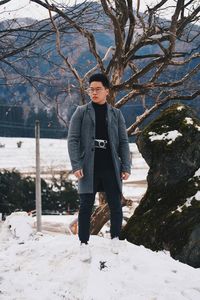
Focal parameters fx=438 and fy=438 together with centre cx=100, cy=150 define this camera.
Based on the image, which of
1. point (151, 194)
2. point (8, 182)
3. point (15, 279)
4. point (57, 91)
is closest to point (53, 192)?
point (8, 182)

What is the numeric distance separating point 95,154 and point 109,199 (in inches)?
20.7

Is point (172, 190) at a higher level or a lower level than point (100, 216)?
higher

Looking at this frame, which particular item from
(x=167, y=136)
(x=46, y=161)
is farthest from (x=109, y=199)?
(x=46, y=161)

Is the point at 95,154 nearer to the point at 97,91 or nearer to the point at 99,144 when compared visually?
the point at 99,144

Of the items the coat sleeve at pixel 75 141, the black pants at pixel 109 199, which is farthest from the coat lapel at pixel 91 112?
the black pants at pixel 109 199

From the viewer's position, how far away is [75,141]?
183 inches

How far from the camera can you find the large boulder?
18.0 feet

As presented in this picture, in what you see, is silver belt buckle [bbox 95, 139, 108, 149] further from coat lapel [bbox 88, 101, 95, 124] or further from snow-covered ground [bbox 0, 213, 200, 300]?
snow-covered ground [bbox 0, 213, 200, 300]

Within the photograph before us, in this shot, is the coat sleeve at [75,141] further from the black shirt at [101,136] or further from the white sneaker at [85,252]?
the white sneaker at [85,252]

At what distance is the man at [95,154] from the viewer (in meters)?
4.60

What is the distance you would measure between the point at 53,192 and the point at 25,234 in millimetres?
21190

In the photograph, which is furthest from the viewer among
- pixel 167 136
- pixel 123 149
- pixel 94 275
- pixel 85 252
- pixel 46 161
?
pixel 46 161

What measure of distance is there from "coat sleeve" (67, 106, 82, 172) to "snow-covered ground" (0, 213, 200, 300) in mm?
993

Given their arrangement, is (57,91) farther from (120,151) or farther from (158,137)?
(120,151)
